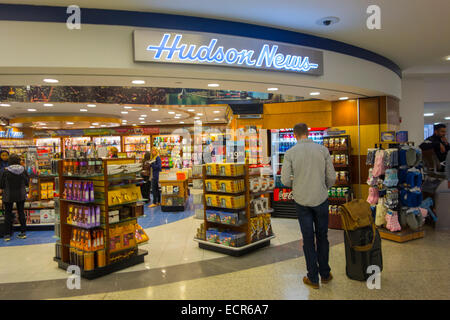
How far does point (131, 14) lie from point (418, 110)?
27.9 feet

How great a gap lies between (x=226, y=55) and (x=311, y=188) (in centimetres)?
223

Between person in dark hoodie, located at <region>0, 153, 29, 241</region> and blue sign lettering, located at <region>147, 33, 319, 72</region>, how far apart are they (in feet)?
13.8

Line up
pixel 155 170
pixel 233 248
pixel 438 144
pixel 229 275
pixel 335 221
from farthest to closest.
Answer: pixel 155 170, pixel 438 144, pixel 335 221, pixel 233 248, pixel 229 275

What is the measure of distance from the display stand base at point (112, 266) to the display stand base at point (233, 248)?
980 mm

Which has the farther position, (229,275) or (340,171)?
(340,171)

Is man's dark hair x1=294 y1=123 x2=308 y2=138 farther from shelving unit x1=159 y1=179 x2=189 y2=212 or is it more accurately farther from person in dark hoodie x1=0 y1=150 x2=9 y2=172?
person in dark hoodie x1=0 y1=150 x2=9 y2=172

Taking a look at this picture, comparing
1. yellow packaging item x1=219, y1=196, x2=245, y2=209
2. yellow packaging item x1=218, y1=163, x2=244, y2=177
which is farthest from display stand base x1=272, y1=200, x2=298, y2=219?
yellow packaging item x1=218, y1=163, x2=244, y2=177

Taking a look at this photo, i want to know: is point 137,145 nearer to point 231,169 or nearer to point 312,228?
point 231,169

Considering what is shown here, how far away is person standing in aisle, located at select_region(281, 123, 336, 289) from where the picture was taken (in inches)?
134

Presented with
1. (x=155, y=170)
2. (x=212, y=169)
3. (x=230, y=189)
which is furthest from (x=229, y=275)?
(x=155, y=170)

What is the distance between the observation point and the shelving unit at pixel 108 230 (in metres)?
4.05

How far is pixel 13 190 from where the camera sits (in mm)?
5941

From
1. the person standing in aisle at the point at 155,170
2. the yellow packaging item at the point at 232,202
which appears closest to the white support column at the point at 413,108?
the yellow packaging item at the point at 232,202
